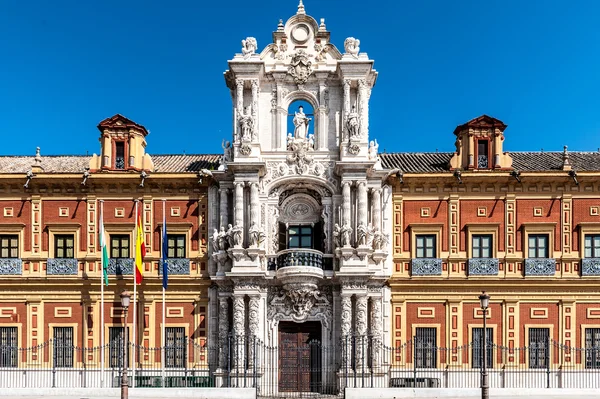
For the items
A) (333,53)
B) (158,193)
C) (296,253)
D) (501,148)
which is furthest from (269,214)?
(501,148)

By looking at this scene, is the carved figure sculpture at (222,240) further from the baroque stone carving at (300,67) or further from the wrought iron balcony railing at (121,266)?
the baroque stone carving at (300,67)

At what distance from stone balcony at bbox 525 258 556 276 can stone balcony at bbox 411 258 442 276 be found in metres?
3.83

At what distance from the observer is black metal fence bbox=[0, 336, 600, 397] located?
33.0 m

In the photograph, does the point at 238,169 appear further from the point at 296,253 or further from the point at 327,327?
the point at 327,327

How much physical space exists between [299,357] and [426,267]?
22.4ft

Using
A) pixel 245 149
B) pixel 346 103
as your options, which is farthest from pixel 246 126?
pixel 346 103

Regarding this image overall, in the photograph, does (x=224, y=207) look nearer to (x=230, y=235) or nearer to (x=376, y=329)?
(x=230, y=235)

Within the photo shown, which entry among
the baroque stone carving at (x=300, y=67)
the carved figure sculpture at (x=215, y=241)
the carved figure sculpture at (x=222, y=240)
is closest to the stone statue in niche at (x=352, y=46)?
the baroque stone carving at (x=300, y=67)

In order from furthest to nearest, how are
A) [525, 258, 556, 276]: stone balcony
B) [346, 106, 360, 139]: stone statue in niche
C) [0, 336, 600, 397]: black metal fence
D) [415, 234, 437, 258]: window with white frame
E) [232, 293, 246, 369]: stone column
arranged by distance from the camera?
[415, 234, 437, 258]: window with white frame < [525, 258, 556, 276]: stone balcony < [346, 106, 360, 139]: stone statue in niche < [232, 293, 246, 369]: stone column < [0, 336, 600, 397]: black metal fence

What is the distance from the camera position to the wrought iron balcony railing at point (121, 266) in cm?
3481

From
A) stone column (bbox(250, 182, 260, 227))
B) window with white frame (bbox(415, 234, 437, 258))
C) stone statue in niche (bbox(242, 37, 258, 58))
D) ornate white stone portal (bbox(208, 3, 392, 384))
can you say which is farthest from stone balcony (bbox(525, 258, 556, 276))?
stone statue in niche (bbox(242, 37, 258, 58))

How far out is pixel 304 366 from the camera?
33.9m

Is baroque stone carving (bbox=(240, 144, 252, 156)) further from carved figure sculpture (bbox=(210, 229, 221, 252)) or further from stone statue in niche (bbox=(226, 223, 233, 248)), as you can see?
carved figure sculpture (bbox=(210, 229, 221, 252))

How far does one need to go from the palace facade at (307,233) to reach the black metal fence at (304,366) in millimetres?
450
